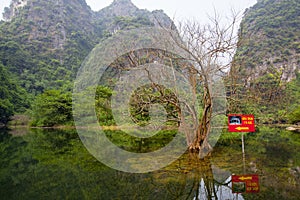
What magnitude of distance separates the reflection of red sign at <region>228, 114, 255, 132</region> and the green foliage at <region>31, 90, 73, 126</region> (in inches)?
→ 773

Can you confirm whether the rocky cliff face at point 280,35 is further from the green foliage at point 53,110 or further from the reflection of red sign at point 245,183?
the reflection of red sign at point 245,183

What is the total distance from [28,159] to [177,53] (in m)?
5.76

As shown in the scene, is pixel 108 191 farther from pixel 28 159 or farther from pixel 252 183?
pixel 28 159

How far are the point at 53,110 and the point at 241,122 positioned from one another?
20054 millimetres

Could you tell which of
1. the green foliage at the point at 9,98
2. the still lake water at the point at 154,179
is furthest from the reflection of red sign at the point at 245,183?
the green foliage at the point at 9,98

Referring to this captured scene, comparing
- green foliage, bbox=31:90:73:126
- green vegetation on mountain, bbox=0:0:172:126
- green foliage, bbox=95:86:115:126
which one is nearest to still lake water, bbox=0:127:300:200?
green foliage, bbox=95:86:115:126

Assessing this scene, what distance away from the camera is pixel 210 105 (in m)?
8.13

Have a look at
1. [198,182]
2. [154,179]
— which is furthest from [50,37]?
[198,182]

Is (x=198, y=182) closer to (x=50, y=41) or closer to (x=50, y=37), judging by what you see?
(x=50, y=41)

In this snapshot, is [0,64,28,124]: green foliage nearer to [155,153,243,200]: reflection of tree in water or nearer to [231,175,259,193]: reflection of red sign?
[155,153,243,200]: reflection of tree in water

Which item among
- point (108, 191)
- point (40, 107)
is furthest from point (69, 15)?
point (108, 191)

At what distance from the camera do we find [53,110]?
80.7 feet

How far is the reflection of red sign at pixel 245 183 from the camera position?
4.80 metres

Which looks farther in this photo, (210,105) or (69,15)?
(69,15)
